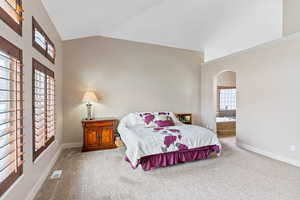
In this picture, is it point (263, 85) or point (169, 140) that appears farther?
point (263, 85)

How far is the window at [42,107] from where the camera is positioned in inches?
88.0

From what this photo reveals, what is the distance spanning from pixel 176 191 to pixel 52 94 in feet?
9.69

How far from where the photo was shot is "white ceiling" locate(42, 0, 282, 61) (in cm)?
298

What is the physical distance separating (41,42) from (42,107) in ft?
3.55

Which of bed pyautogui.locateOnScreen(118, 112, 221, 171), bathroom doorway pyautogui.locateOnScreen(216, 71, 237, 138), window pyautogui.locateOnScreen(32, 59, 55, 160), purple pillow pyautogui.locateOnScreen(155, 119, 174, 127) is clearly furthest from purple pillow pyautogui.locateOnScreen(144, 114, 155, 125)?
bathroom doorway pyautogui.locateOnScreen(216, 71, 237, 138)

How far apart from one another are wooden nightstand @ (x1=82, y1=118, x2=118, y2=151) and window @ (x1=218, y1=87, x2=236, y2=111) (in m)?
5.53

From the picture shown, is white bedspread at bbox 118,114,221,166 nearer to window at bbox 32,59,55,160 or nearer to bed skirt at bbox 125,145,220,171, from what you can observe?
bed skirt at bbox 125,145,220,171

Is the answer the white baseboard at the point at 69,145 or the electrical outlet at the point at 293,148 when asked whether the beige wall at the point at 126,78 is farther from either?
the electrical outlet at the point at 293,148

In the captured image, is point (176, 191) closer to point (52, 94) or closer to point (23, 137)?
point (23, 137)

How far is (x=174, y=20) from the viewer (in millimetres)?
3994

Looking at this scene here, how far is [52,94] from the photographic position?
3.17 metres

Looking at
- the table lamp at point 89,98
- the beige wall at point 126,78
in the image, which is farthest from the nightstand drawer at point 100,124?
the beige wall at point 126,78

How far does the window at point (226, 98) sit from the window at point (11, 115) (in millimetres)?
7421

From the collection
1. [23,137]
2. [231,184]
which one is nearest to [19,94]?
[23,137]
